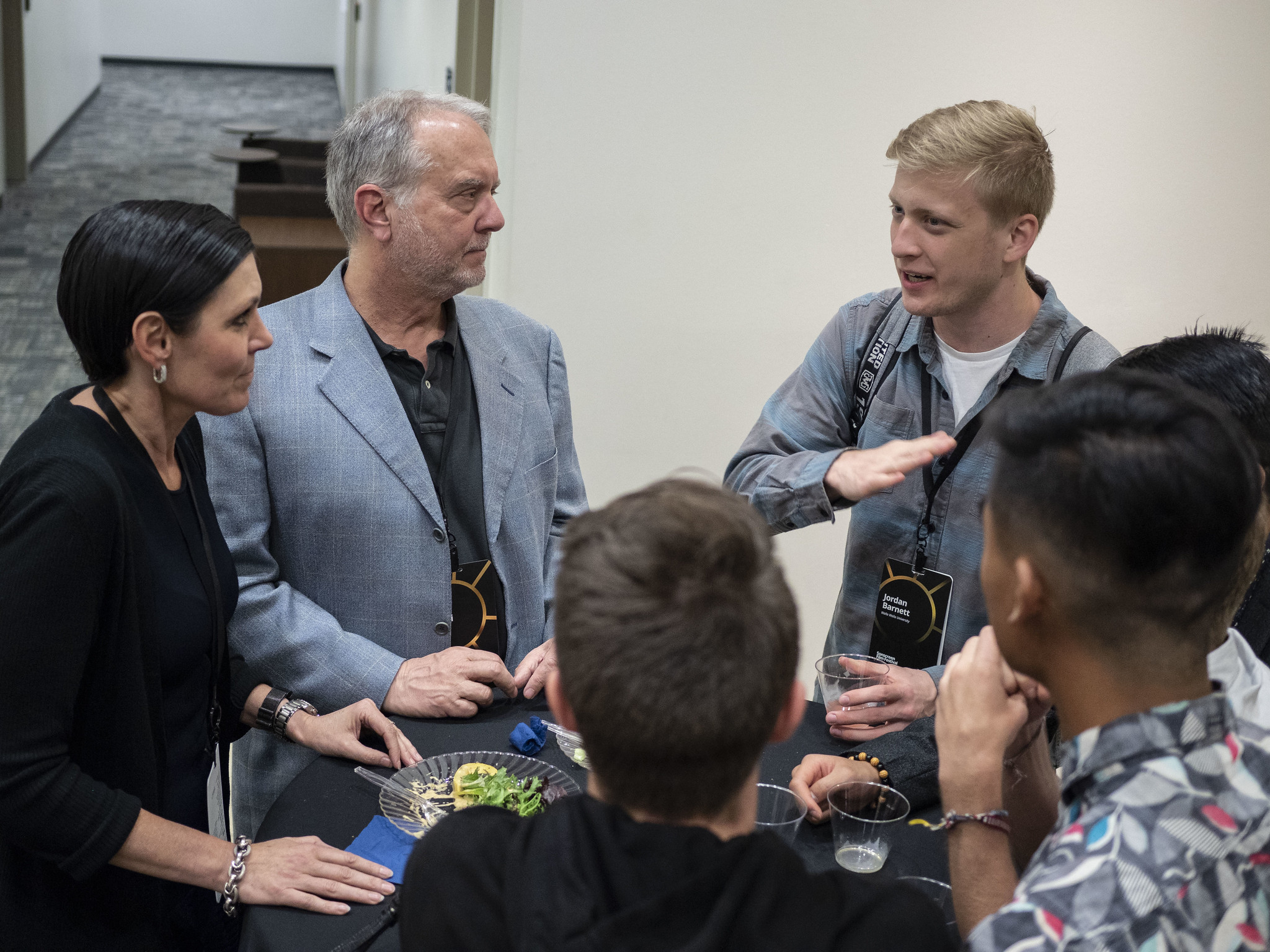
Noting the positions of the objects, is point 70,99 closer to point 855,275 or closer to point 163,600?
point 855,275

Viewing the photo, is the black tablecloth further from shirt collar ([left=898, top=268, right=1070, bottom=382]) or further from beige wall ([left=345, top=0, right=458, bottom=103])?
beige wall ([left=345, top=0, right=458, bottom=103])

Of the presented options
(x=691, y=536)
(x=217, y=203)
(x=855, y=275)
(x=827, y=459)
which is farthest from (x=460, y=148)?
(x=217, y=203)

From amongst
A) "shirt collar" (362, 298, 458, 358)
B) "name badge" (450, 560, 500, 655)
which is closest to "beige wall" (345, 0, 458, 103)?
"shirt collar" (362, 298, 458, 358)

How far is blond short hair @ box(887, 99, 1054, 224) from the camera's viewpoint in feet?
6.79

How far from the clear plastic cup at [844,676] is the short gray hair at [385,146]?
120cm

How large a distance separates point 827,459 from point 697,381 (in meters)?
1.71

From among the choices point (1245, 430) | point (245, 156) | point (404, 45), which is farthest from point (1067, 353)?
point (245, 156)

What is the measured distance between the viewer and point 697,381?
372 cm

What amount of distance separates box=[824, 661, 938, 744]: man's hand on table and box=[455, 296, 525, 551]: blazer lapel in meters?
0.74

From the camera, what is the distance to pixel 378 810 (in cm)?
166

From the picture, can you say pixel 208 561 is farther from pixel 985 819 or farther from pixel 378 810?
pixel 985 819

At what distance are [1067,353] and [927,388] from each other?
271mm

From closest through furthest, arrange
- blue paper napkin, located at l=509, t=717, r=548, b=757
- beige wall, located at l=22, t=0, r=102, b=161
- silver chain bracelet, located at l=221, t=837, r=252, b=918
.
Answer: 1. silver chain bracelet, located at l=221, t=837, r=252, b=918
2. blue paper napkin, located at l=509, t=717, r=548, b=757
3. beige wall, located at l=22, t=0, r=102, b=161

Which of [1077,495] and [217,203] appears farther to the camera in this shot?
[217,203]
